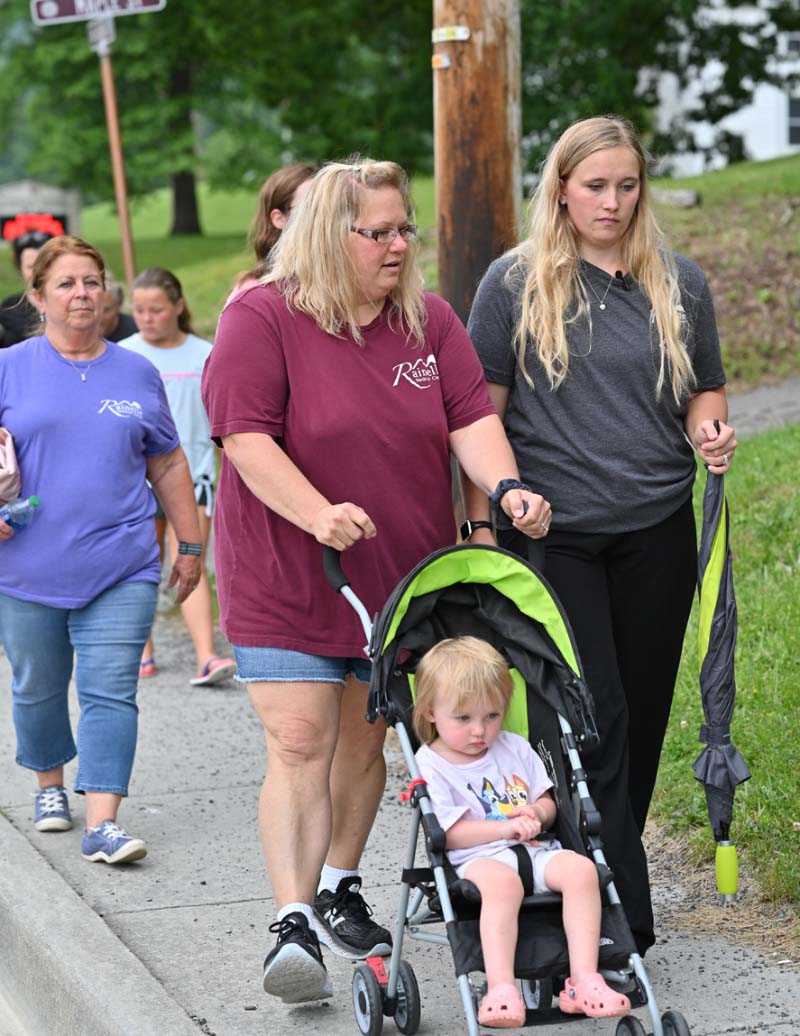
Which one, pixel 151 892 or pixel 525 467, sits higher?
pixel 525 467

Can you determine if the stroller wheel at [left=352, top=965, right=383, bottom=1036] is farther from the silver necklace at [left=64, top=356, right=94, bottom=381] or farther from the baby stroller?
the silver necklace at [left=64, top=356, right=94, bottom=381]

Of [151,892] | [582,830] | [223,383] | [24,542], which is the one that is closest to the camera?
[582,830]

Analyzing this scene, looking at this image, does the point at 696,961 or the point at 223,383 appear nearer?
the point at 223,383

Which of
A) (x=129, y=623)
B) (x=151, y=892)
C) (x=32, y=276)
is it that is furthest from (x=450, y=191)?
(x=151, y=892)

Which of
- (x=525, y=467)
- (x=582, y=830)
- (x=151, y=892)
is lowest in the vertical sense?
(x=151, y=892)

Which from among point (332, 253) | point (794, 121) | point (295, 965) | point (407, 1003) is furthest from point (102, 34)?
point (794, 121)

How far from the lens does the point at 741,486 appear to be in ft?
28.1

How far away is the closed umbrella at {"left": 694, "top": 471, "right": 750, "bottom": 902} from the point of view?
14.3 feet

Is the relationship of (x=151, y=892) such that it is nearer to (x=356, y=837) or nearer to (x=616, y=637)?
(x=356, y=837)

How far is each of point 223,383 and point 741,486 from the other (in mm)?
5029

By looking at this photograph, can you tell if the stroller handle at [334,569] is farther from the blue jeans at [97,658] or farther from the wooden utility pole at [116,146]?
the wooden utility pole at [116,146]

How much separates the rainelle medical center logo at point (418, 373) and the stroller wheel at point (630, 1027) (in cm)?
163

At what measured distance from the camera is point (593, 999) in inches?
135

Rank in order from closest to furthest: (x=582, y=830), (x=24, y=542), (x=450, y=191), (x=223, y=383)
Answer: (x=582, y=830), (x=223, y=383), (x=24, y=542), (x=450, y=191)
